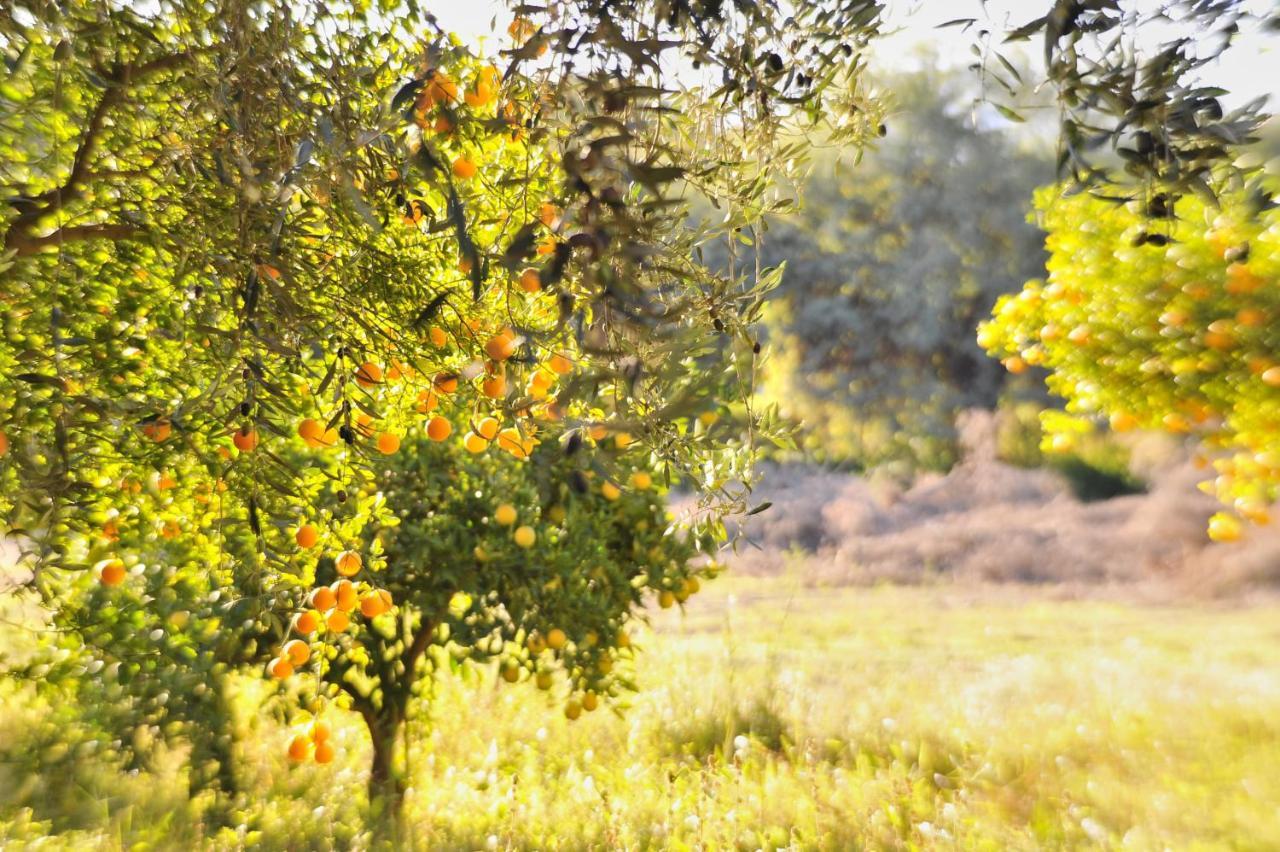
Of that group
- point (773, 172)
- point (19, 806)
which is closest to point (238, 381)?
point (773, 172)

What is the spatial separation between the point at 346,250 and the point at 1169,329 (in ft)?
9.37

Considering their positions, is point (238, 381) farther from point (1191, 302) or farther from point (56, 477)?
point (1191, 302)

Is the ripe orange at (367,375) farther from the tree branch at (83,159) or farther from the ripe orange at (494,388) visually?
the tree branch at (83,159)

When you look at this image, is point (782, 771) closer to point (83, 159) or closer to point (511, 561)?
point (511, 561)

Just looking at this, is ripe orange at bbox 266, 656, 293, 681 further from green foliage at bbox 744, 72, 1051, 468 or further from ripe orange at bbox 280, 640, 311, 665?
green foliage at bbox 744, 72, 1051, 468

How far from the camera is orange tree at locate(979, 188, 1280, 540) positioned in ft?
10.7

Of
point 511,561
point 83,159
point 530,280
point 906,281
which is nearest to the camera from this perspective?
point 530,280

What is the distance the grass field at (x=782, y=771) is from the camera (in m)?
4.61

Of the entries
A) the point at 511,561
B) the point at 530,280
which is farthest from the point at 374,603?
the point at 511,561

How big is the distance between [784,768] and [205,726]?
122 inches

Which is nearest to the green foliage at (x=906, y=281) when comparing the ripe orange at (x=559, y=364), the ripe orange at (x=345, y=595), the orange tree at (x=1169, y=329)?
the orange tree at (x=1169, y=329)

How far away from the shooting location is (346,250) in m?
2.08

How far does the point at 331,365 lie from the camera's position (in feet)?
5.54

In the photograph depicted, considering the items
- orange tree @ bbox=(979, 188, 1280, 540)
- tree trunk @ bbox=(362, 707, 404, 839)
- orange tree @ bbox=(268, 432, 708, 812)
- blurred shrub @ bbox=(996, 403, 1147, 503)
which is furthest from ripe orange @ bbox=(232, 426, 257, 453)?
blurred shrub @ bbox=(996, 403, 1147, 503)
